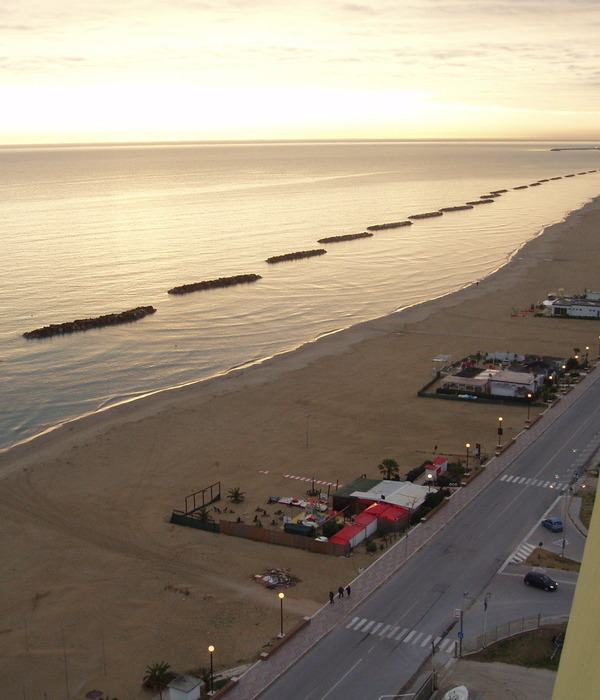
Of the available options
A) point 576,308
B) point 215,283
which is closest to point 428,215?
point 215,283

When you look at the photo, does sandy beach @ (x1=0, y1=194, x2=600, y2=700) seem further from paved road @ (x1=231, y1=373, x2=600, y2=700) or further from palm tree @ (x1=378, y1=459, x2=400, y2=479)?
paved road @ (x1=231, y1=373, x2=600, y2=700)

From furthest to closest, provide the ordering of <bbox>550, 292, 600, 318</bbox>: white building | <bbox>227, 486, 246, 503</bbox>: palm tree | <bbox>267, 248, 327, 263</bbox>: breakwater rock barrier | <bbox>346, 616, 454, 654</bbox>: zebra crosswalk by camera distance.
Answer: <bbox>267, 248, 327, 263</bbox>: breakwater rock barrier < <bbox>550, 292, 600, 318</bbox>: white building < <bbox>227, 486, 246, 503</bbox>: palm tree < <bbox>346, 616, 454, 654</bbox>: zebra crosswalk

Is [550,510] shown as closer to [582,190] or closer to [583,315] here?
[583,315]

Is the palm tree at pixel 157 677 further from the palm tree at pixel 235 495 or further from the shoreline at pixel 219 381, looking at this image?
the shoreline at pixel 219 381

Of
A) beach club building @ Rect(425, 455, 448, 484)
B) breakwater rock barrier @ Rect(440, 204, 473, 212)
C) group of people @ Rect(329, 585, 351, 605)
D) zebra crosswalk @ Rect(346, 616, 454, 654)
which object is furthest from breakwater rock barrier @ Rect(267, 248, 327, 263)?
zebra crosswalk @ Rect(346, 616, 454, 654)

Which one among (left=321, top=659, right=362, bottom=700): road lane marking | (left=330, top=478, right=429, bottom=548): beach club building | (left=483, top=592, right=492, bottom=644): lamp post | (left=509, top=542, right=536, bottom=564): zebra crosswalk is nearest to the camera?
(left=321, top=659, right=362, bottom=700): road lane marking

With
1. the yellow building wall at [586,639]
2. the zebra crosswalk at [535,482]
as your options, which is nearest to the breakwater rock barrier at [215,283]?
the zebra crosswalk at [535,482]
